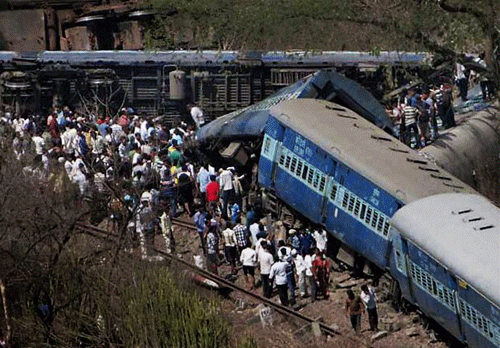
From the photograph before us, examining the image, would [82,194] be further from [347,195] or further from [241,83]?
[241,83]

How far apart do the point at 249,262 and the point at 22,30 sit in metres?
20.5

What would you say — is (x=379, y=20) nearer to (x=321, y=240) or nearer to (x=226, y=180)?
(x=226, y=180)

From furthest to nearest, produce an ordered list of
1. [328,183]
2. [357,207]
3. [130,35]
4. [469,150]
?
[130,35] → [469,150] → [328,183] → [357,207]

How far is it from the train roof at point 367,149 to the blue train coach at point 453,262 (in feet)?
3.82

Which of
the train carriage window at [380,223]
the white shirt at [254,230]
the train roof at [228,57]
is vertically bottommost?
the white shirt at [254,230]

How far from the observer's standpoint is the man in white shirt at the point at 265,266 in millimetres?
25109

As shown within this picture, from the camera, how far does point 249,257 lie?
84.6ft

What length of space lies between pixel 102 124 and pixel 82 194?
609 cm

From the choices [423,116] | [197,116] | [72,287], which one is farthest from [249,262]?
[197,116]

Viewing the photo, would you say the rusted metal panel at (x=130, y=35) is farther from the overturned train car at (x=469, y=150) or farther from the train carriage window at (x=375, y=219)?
the train carriage window at (x=375, y=219)

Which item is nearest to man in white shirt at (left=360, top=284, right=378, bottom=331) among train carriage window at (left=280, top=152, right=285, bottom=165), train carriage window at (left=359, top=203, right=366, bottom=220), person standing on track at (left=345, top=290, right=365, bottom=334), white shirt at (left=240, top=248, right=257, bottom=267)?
person standing on track at (left=345, top=290, right=365, bottom=334)

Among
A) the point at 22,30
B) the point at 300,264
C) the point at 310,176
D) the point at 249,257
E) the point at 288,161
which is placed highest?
the point at 22,30

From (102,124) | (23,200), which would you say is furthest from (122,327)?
(102,124)

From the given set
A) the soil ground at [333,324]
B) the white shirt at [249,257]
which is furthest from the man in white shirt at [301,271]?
the white shirt at [249,257]
